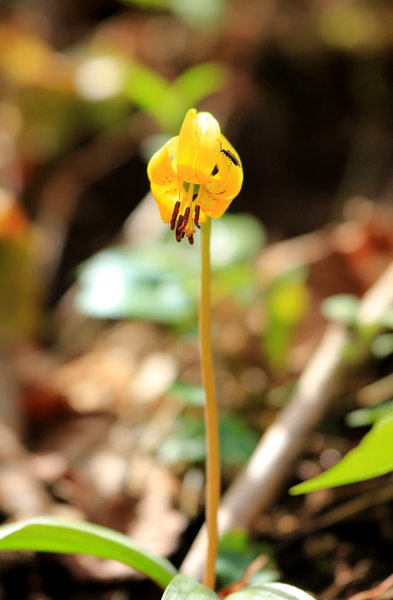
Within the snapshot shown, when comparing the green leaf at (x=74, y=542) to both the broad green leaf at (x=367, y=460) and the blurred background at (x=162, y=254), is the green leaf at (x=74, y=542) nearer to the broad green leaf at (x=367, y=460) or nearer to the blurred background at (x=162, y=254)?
the blurred background at (x=162, y=254)

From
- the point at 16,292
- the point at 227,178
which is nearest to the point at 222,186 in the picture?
the point at 227,178

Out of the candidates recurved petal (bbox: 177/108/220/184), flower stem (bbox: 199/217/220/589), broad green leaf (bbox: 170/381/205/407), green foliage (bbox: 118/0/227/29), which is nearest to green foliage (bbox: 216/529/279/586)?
flower stem (bbox: 199/217/220/589)

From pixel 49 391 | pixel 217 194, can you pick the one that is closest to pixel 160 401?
pixel 49 391

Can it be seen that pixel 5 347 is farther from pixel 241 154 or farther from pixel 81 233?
pixel 241 154

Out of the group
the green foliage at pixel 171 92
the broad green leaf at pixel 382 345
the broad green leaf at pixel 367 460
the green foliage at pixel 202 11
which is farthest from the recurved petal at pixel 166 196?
the green foliage at pixel 202 11

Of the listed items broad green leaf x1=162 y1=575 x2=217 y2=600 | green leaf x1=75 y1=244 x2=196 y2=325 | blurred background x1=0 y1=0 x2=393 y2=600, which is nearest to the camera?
broad green leaf x1=162 y1=575 x2=217 y2=600

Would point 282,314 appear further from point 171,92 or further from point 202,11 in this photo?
point 202,11

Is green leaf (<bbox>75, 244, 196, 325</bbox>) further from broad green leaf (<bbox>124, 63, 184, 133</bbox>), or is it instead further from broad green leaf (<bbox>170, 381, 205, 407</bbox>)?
broad green leaf (<bbox>124, 63, 184, 133</bbox>)
